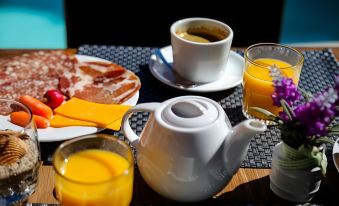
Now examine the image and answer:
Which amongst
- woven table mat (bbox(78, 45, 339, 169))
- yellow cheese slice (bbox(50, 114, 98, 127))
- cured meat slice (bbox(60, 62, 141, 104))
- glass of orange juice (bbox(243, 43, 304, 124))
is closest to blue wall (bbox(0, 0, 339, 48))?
woven table mat (bbox(78, 45, 339, 169))

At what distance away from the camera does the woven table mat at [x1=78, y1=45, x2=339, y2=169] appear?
116 centimetres

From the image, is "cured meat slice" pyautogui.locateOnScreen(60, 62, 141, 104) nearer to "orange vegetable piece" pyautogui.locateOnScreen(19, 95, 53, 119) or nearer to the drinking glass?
"orange vegetable piece" pyautogui.locateOnScreen(19, 95, 53, 119)

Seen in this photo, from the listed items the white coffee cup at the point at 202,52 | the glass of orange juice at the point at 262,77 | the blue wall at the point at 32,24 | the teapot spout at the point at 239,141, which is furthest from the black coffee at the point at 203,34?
the blue wall at the point at 32,24

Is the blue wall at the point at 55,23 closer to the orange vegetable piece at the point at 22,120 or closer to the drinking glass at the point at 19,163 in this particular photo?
the orange vegetable piece at the point at 22,120

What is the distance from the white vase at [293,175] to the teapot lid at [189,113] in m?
0.16

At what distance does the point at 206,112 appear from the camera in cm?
95

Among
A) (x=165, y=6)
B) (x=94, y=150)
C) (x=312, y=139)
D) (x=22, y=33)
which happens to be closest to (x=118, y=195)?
(x=94, y=150)

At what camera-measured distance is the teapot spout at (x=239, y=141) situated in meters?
0.90

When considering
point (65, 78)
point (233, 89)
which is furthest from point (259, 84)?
point (65, 78)

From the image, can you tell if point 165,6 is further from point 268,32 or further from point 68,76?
point 68,76

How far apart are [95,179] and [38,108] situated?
39 cm

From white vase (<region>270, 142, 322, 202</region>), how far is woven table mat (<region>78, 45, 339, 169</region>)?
0.10 metres

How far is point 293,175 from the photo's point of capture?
3.25 feet

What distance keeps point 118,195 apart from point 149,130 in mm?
147
